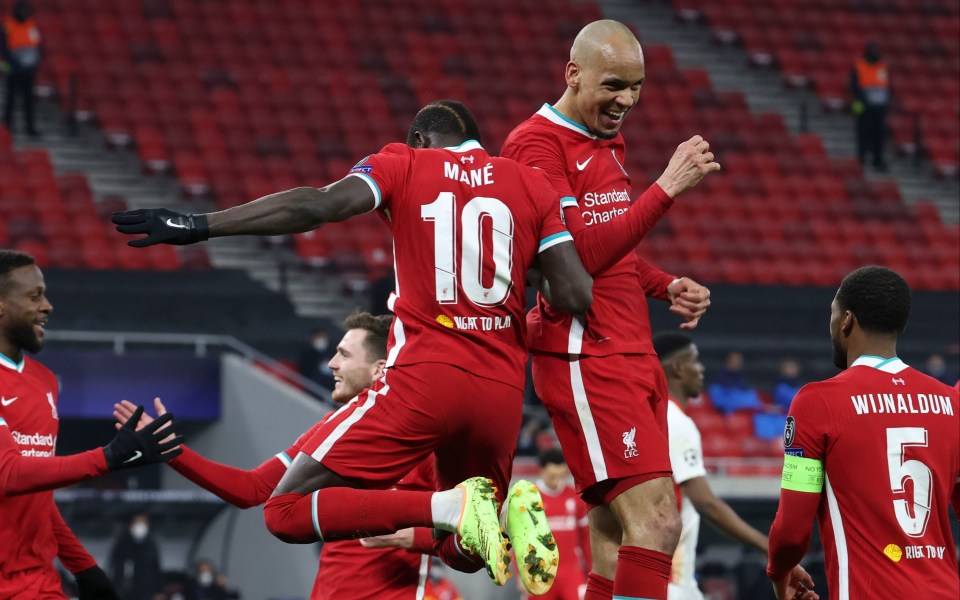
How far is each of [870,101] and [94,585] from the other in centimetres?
1695

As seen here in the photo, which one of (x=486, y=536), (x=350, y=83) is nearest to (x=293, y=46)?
(x=350, y=83)

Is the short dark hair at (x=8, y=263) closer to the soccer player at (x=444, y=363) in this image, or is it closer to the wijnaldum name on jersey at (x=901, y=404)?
the soccer player at (x=444, y=363)

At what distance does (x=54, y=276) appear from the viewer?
1572 centimetres

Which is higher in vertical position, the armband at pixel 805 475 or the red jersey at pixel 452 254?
the red jersey at pixel 452 254

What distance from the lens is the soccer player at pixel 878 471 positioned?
15.4 feet

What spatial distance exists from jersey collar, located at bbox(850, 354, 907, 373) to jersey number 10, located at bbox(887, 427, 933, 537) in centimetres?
22

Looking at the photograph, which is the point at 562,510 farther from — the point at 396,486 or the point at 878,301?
the point at 878,301

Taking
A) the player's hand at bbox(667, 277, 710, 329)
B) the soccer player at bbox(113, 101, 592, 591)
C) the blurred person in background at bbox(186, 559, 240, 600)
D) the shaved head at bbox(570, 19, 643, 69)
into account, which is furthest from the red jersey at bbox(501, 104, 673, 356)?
the blurred person in background at bbox(186, 559, 240, 600)

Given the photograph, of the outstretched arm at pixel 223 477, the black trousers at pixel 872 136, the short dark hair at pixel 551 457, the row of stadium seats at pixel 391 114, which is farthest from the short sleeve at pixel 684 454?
the black trousers at pixel 872 136

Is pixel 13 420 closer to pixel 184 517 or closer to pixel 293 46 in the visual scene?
pixel 184 517

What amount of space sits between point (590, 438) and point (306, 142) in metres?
13.9

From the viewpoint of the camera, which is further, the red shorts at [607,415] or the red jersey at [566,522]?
the red jersey at [566,522]

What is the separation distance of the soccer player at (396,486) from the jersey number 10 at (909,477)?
2063 mm

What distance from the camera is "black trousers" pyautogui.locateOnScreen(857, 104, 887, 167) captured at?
2128 cm
